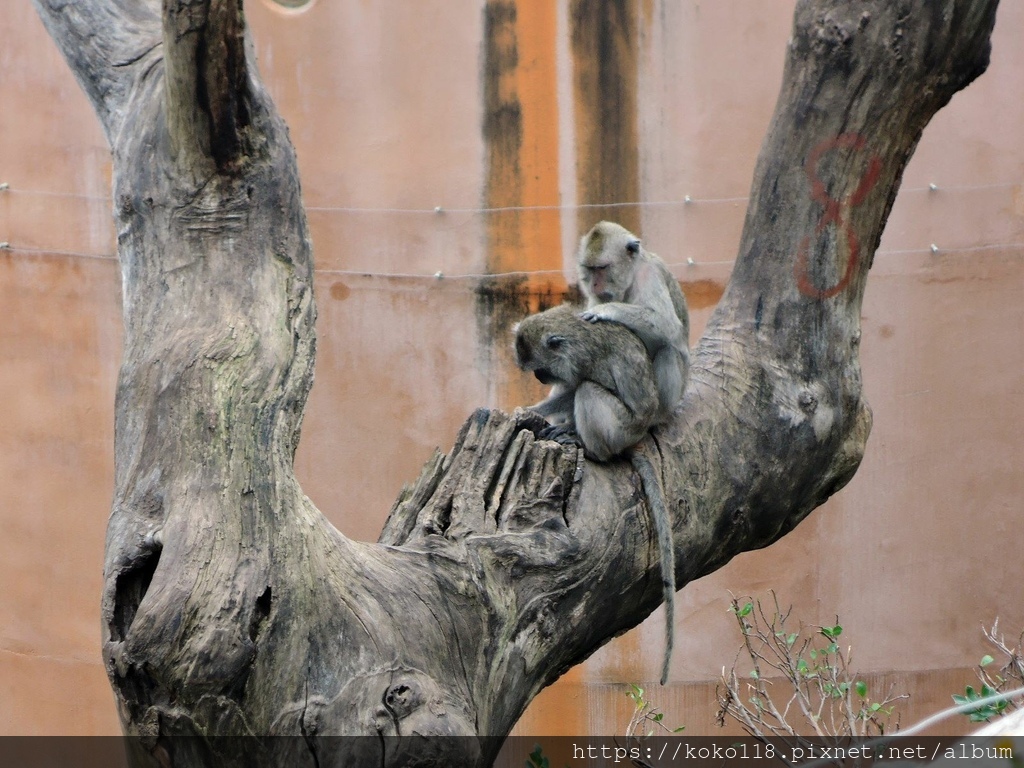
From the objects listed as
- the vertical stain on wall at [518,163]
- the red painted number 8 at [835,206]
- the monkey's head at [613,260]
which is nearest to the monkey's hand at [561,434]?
the monkey's head at [613,260]

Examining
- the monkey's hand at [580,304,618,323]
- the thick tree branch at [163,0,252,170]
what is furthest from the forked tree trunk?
the monkey's hand at [580,304,618,323]

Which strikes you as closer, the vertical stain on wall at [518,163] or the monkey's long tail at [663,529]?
the monkey's long tail at [663,529]

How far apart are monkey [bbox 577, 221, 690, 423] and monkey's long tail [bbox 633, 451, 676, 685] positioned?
49 cm

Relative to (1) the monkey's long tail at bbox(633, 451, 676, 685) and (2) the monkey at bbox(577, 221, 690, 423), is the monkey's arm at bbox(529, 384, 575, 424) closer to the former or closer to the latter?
(2) the monkey at bbox(577, 221, 690, 423)

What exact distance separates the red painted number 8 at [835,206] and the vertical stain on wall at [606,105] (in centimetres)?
411

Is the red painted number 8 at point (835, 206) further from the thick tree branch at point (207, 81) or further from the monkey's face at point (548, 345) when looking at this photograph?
the thick tree branch at point (207, 81)

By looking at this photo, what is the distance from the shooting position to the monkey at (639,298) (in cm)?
458

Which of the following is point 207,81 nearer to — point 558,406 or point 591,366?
point 591,366

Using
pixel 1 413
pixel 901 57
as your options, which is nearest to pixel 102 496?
pixel 1 413

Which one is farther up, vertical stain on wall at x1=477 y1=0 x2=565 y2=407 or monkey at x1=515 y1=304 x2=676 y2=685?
vertical stain on wall at x1=477 y1=0 x2=565 y2=407

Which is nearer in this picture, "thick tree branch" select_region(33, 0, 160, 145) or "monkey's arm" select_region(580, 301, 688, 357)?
"thick tree branch" select_region(33, 0, 160, 145)

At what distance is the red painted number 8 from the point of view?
4.21 meters

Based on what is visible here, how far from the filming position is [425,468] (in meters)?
3.85

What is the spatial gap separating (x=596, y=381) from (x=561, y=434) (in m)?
0.27
